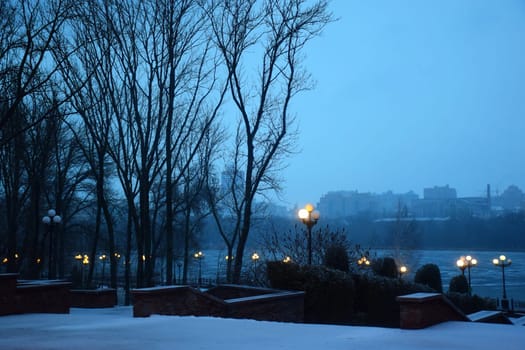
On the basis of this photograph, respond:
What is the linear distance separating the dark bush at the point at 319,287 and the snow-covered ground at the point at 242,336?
17.1ft

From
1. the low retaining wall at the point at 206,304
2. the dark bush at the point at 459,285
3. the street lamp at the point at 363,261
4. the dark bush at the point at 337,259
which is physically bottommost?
the dark bush at the point at 459,285

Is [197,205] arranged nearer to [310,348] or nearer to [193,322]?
[193,322]

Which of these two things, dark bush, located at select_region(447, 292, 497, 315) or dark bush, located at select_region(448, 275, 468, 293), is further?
dark bush, located at select_region(448, 275, 468, 293)

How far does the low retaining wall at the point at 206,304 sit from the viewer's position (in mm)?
11234

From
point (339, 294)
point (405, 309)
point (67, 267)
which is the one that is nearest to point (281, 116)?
point (339, 294)

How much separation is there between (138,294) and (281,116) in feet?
41.3

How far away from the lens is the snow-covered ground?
698 cm

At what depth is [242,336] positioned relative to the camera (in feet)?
25.8

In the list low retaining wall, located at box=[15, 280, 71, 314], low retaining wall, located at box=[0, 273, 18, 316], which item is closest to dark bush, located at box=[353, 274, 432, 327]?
low retaining wall, located at box=[15, 280, 71, 314]

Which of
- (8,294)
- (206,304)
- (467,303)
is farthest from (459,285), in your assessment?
(8,294)

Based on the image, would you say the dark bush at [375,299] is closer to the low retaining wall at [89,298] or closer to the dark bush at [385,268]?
the dark bush at [385,268]

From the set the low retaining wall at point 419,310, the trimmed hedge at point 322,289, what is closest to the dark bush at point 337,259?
the trimmed hedge at point 322,289

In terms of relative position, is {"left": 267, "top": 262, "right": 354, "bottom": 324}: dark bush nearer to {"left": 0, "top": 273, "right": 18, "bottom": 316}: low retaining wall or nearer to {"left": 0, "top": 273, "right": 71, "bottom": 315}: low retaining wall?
{"left": 0, "top": 273, "right": 71, "bottom": 315}: low retaining wall

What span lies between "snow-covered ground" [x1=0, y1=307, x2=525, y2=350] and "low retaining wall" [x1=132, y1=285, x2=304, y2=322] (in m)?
1.28
